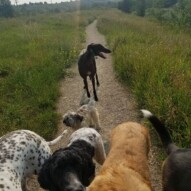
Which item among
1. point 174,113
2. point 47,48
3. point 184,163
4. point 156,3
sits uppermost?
point 184,163

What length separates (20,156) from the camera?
4289mm

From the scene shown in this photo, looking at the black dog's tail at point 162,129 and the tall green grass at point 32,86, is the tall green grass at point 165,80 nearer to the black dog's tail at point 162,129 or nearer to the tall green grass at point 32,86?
the black dog's tail at point 162,129

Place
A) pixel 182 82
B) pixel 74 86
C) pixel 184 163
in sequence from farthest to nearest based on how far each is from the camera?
pixel 74 86 → pixel 182 82 → pixel 184 163

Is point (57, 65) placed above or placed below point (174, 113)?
below

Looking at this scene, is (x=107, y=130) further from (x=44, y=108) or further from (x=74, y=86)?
(x=74, y=86)

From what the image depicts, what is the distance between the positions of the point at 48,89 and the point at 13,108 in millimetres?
1656

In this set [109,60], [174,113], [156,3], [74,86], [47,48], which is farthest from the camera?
[156,3]

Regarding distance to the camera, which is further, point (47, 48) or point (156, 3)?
point (156, 3)

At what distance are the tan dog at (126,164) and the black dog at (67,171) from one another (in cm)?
30

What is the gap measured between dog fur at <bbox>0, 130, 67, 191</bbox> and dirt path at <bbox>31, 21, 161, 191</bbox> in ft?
2.90

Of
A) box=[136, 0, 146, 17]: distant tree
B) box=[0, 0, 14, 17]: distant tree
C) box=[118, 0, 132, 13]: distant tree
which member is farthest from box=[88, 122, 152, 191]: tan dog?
box=[118, 0, 132, 13]: distant tree

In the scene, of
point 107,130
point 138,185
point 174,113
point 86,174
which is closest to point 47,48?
point 107,130

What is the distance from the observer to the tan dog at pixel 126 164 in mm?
3118

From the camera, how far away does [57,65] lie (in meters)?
12.1
